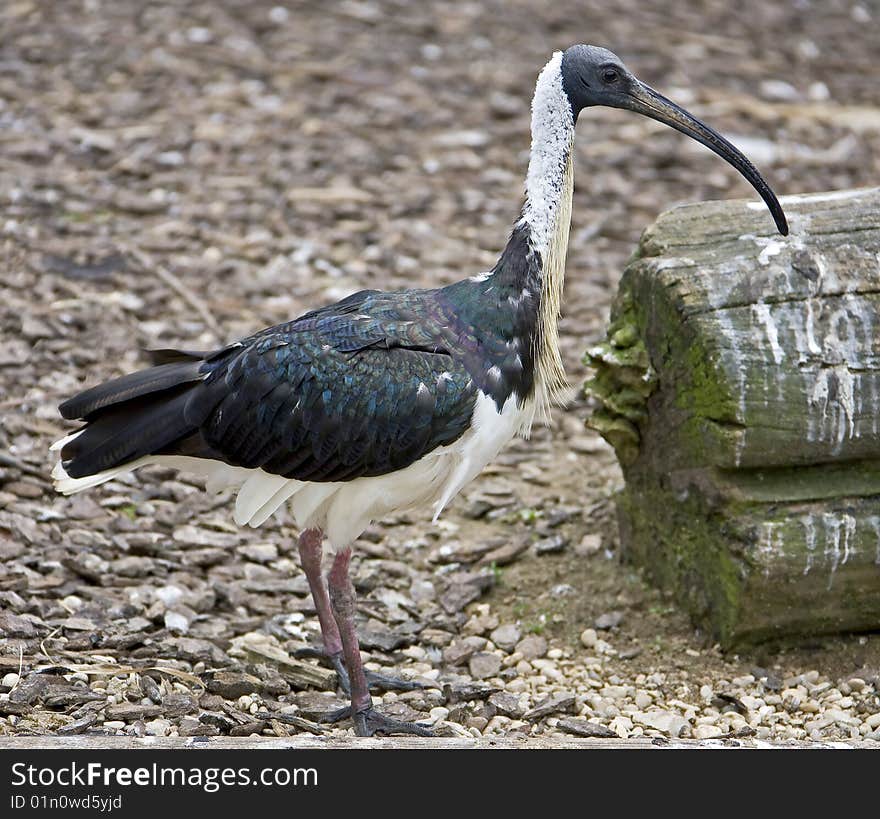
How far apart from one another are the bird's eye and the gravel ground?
242cm

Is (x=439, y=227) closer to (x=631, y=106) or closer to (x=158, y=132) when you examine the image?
(x=158, y=132)

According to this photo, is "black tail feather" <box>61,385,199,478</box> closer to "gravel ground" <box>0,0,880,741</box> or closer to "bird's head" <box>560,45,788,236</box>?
"gravel ground" <box>0,0,880,741</box>

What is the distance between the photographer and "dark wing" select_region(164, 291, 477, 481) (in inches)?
209

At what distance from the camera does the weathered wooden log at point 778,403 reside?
5.50 meters

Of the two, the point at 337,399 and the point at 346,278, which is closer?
the point at 337,399

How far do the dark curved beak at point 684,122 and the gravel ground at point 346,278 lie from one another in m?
1.91

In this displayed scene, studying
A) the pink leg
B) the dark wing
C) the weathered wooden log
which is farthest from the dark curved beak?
the pink leg

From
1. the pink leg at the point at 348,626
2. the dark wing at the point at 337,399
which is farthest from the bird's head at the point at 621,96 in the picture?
the pink leg at the point at 348,626

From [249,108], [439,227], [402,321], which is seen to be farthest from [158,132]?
[402,321]

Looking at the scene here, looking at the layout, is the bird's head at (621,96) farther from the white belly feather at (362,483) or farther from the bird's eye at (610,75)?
the white belly feather at (362,483)

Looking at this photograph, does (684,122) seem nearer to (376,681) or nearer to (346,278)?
(376,681)

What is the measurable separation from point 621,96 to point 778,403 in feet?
4.71

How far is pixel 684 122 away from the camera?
566cm

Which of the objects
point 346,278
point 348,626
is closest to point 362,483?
point 348,626
